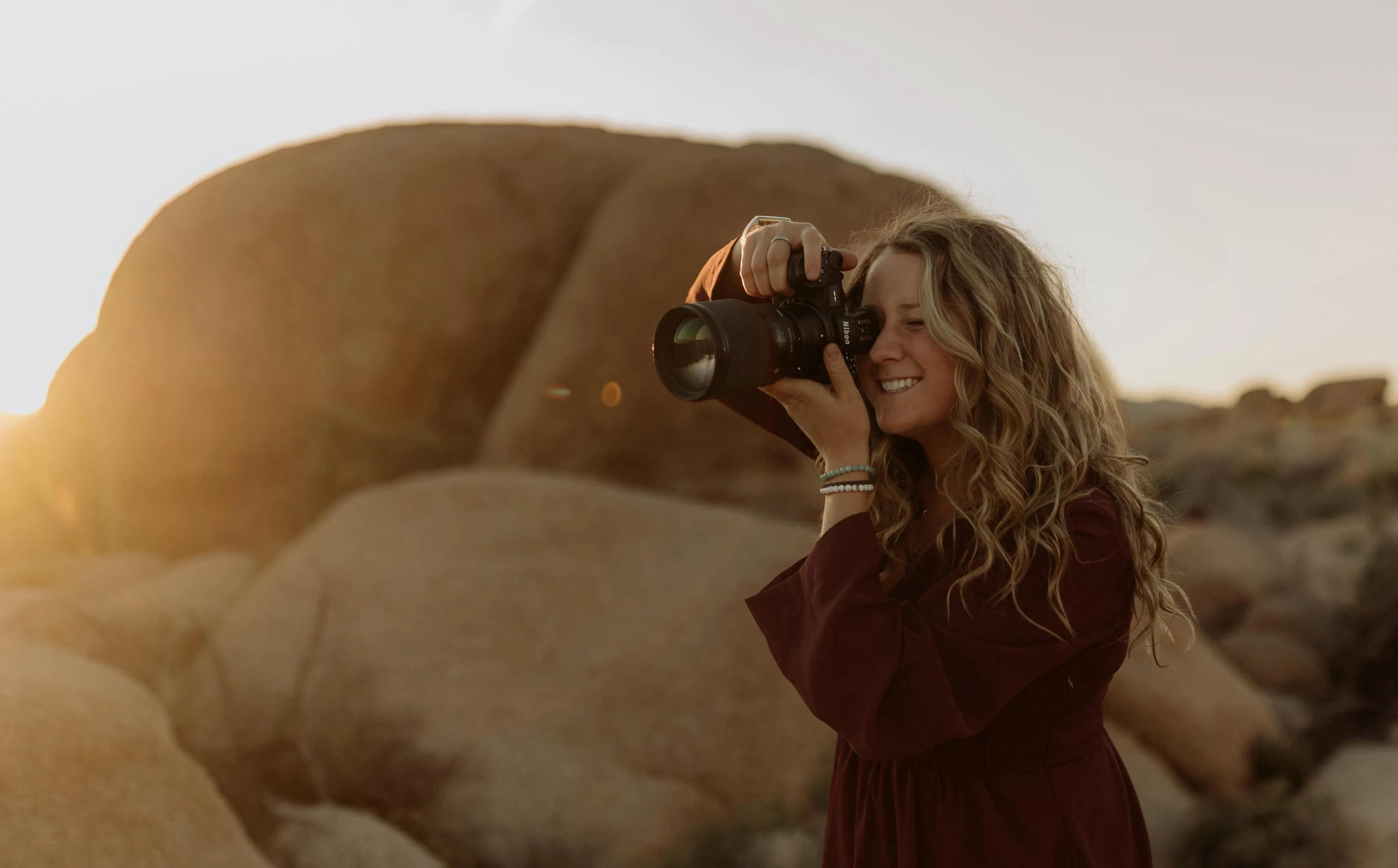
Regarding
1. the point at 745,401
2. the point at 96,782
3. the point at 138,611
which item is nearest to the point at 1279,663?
the point at 745,401

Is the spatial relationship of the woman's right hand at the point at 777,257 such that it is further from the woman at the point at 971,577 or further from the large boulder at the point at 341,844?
the large boulder at the point at 341,844

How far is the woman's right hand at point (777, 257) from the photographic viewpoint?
1.60m

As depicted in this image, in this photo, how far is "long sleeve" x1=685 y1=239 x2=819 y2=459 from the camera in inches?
74.6

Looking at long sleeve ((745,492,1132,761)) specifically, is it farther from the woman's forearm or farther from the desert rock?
the desert rock

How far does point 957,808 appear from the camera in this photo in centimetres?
144

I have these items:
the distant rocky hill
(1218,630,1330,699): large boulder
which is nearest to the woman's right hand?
(1218,630,1330,699): large boulder

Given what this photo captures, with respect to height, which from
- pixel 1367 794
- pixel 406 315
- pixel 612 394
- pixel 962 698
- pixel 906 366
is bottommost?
pixel 1367 794

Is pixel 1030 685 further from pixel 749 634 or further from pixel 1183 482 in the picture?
pixel 1183 482

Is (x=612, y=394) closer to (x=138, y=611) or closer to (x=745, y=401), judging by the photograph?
(x=138, y=611)

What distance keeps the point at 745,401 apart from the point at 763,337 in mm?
406

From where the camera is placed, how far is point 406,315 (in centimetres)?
578

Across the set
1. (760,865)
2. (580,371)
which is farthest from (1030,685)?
(580,371)

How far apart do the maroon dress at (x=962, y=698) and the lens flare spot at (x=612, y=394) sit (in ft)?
13.6

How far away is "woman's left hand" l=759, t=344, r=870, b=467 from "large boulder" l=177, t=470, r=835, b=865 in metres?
2.59
